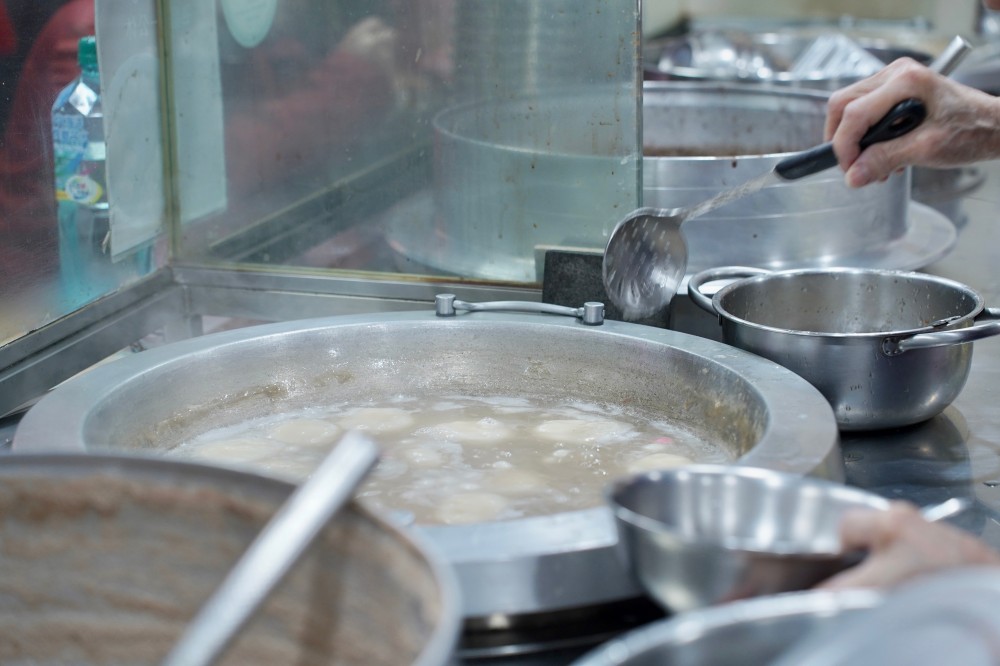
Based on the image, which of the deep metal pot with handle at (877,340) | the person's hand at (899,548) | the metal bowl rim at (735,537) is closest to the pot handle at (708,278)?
the deep metal pot with handle at (877,340)

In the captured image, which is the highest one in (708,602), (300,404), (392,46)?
(392,46)

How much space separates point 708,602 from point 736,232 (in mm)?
1551

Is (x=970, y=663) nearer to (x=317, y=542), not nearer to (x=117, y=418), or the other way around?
(x=317, y=542)

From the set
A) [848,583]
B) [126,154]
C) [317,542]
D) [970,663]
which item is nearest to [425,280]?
[126,154]

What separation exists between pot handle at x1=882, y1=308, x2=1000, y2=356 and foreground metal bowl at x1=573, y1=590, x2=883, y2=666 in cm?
85

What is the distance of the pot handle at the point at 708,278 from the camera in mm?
1734

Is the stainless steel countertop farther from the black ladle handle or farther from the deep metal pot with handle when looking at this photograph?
the black ladle handle

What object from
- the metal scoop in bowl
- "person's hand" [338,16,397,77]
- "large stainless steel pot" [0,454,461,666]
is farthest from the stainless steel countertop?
"person's hand" [338,16,397,77]

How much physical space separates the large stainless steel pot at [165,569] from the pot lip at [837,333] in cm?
90

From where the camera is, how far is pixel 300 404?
1750 mm

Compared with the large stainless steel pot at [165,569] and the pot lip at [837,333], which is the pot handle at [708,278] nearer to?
the pot lip at [837,333]

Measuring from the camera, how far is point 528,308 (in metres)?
1.75

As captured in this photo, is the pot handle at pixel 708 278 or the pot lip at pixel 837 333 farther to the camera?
the pot handle at pixel 708 278

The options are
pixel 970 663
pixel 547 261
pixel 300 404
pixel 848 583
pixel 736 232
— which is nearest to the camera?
pixel 970 663
